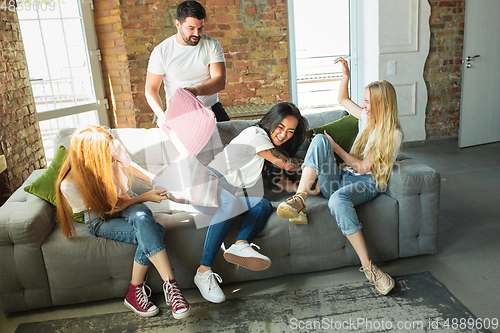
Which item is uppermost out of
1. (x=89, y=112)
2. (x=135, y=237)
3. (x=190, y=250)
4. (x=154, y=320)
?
(x=89, y=112)

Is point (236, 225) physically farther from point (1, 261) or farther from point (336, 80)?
point (336, 80)

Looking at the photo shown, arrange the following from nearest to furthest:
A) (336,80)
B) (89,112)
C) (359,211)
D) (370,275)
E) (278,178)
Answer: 1. (370,275)
2. (359,211)
3. (278,178)
4. (89,112)
5. (336,80)

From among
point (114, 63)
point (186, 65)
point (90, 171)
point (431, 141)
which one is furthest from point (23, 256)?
point (431, 141)

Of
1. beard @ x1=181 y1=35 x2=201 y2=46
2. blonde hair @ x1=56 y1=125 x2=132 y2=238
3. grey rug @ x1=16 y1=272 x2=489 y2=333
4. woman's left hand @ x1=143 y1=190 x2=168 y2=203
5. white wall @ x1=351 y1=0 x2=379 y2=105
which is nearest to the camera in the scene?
grey rug @ x1=16 y1=272 x2=489 y2=333

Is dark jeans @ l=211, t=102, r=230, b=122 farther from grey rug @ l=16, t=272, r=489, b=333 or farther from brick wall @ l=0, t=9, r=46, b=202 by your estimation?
brick wall @ l=0, t=9, r=46, b=202

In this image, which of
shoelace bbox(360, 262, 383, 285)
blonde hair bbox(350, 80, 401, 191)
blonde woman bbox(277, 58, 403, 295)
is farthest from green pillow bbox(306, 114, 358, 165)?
shoelace bbox(360, 262, 383, 285)

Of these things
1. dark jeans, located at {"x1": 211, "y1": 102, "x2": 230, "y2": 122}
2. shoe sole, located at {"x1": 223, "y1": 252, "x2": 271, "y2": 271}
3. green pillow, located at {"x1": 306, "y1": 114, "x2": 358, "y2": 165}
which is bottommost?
shoe sole, located at {"x1": 223, "y1": 252, "x2": 271, "y2": 271}

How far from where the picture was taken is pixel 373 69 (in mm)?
4441

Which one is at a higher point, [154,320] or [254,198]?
[254,198]

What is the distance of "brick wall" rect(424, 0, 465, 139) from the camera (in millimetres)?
4371

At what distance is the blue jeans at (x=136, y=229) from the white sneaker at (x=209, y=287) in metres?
0.24

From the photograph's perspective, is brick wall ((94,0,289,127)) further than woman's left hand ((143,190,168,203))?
Yes

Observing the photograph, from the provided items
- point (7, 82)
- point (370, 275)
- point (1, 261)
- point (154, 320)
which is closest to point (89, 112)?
point (7, 82)

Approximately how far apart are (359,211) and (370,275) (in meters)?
0.33
